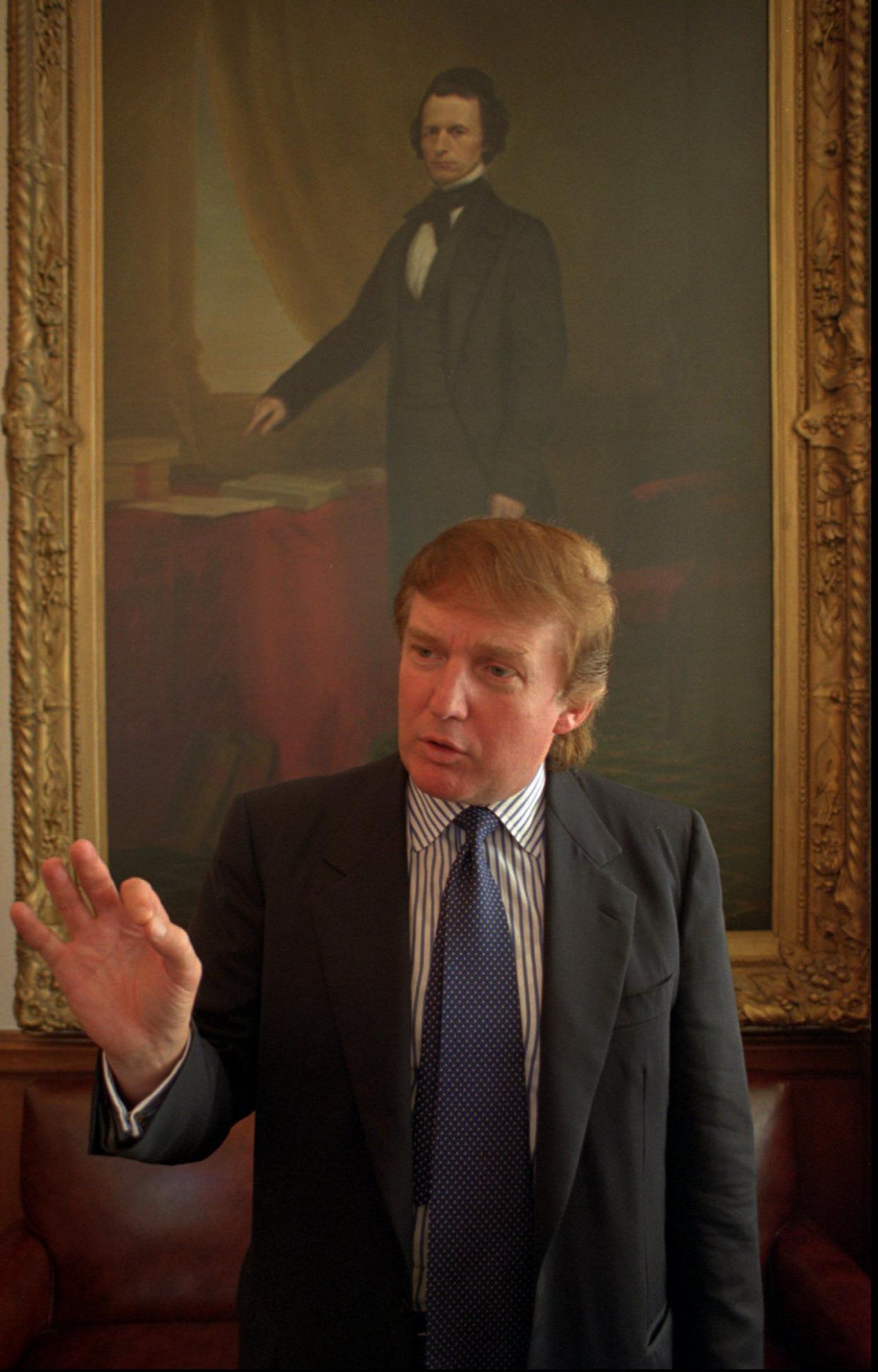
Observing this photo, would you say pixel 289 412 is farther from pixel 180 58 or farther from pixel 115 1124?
pixel 115 1124

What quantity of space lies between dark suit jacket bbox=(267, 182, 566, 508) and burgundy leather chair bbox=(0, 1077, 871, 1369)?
1.83m

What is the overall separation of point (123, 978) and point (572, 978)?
0.61m

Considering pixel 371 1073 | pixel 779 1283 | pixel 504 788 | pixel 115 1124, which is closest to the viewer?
pixel 115 1124

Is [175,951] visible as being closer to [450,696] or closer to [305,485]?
[450,696]

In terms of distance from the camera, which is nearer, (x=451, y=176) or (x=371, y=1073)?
(x=371, y=1073)

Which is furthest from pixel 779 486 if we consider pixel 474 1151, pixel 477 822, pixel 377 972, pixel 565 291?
pixel 474 1151

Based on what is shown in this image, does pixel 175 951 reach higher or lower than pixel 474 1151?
higher

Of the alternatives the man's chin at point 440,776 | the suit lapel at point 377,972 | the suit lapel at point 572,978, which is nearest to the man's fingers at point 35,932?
the suit lapel at point 377,972

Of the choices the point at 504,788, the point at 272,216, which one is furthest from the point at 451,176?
the point at 504,788

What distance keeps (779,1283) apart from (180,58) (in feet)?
10.8

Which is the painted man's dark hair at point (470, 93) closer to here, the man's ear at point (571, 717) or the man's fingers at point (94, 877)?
the man's ear at point (571, 717)

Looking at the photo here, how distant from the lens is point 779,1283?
241 cm

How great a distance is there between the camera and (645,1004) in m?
1.52

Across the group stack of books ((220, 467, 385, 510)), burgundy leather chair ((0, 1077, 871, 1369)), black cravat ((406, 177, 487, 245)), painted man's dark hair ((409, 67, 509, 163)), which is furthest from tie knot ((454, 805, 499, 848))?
painted man's dark hair ((409, 67, 509, 163))
